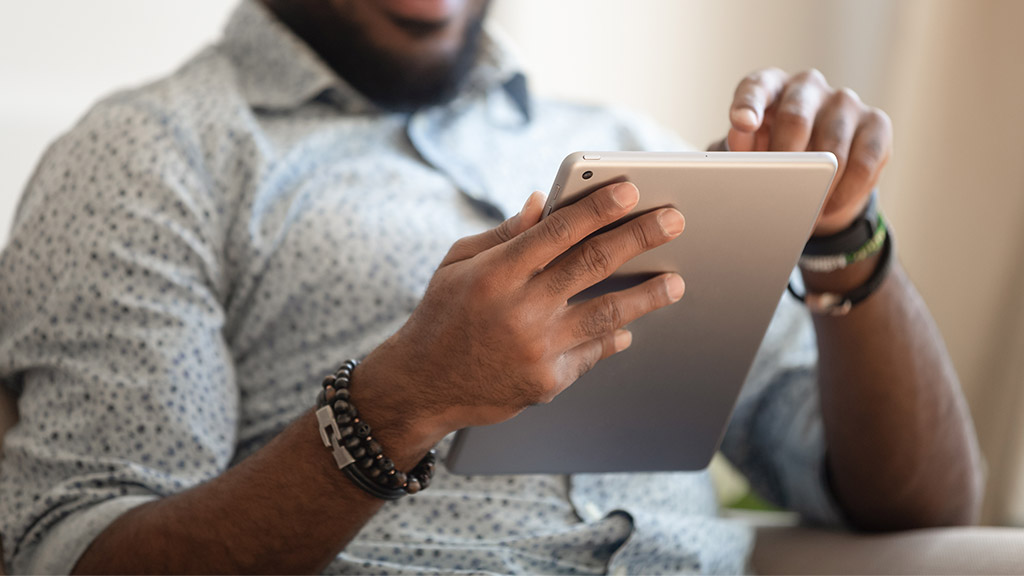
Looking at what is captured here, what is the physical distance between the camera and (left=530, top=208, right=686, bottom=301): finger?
0.57 m

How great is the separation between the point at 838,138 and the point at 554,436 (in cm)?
35

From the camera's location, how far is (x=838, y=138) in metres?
0.77

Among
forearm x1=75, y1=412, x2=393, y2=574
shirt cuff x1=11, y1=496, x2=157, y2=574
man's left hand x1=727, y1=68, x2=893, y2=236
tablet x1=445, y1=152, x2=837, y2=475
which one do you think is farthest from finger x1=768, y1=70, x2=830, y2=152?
shirt cuff x1=11, y1=496, x2=157, y2=574

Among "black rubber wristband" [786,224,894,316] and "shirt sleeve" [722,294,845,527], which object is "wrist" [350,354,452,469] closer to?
"black rubber wristband" [786,224,894,316]

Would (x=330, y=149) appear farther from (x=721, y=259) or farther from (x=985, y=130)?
(x=985, y=130)

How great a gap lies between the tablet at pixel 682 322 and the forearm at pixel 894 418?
228mm

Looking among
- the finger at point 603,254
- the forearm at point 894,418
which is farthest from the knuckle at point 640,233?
the forearm at point 894,418

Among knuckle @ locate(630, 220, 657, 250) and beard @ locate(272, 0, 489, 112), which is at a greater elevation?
beard @ locate(272, 0, 489, 112)

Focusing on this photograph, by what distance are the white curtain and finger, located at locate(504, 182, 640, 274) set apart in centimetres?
110

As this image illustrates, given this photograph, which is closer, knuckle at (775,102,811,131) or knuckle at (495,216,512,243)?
knuckle at (495,216,512,243)

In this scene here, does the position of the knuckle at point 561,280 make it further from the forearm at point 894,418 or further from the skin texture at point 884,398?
the forearm at point 894,418

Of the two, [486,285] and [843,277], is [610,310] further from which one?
[843,277]

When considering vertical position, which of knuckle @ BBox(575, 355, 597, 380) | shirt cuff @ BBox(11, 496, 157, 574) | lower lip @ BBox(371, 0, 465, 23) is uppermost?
lower lip @ BBox(371, 0, 465, 23)

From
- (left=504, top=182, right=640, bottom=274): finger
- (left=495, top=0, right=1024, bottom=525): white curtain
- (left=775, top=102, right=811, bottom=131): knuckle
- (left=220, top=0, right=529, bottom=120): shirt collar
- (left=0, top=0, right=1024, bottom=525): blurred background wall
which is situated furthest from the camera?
(left=495, top=0, right=1024, bottom=525): white curtain
